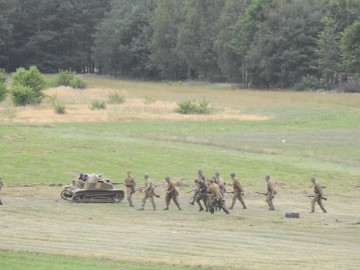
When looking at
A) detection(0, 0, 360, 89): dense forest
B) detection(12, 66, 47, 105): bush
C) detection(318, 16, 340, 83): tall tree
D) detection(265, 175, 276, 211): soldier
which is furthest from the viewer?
detection(0, 0, 360, 89): dense forest

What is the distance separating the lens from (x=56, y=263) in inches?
981

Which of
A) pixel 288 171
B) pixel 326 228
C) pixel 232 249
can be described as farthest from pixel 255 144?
pixel 232 249

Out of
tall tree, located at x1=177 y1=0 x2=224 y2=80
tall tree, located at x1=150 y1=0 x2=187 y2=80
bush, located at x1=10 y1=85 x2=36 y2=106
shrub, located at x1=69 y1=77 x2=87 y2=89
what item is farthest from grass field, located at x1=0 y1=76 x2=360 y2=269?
tall tree, located at x1=150 y1=0 x2=187 y2=80

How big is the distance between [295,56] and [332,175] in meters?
89.2

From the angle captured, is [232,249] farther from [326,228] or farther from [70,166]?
[70,166]

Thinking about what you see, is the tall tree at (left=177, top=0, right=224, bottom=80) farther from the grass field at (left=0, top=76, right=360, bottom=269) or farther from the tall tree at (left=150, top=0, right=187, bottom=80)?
the grass field at (left=0, top=76, right=360, bottom=269)

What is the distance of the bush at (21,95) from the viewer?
9069cm

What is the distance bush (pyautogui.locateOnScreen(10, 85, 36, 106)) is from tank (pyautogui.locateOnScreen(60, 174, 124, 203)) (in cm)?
4962

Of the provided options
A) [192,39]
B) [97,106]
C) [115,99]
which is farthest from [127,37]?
[97,106]

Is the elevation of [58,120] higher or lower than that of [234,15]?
lower

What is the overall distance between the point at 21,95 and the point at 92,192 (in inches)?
1986

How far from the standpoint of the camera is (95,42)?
552 feet

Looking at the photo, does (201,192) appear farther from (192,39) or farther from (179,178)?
(192,39)

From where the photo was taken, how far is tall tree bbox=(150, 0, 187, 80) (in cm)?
15925
